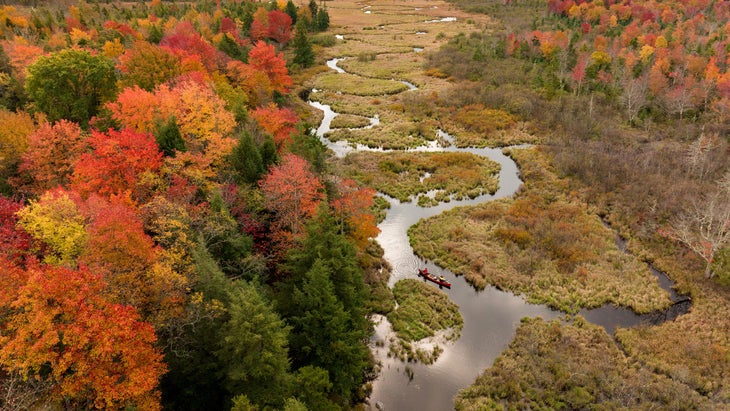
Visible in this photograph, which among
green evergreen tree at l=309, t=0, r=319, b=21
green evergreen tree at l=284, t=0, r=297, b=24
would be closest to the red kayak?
green evergreen tree at l=284, t=0, r=297, b=24

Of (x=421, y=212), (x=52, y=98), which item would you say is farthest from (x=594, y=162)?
(x=52, y=98)

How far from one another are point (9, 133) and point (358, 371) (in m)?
40.5

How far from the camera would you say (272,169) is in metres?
39.9

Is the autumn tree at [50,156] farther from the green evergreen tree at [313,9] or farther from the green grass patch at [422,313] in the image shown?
the green evergreen tree at [313,9]

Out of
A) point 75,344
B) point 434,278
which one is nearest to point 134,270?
point 75,344

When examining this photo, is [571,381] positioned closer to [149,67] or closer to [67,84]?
[67,84]

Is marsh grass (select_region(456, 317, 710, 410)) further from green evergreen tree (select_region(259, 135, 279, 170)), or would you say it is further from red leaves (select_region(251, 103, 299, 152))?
red leaves (select_region(251, 103, 299, 152))

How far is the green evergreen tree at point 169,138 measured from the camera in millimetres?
38969

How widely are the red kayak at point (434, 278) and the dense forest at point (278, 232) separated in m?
2.76

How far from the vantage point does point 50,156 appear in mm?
38500

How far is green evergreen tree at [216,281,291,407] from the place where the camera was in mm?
21719

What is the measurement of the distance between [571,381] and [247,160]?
33.0 m

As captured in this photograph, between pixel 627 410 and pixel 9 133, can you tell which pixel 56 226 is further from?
pixel 627 410

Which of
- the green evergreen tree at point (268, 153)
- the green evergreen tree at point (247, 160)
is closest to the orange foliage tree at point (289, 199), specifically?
the green evergreen tree at point (247, 160)
